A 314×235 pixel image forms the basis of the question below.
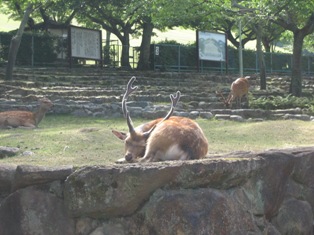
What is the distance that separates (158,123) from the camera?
6375mm

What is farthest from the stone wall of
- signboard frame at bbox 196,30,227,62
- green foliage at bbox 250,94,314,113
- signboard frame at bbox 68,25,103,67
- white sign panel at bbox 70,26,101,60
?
signboard frame at bbox 196,30,227,62

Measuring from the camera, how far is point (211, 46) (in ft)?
105

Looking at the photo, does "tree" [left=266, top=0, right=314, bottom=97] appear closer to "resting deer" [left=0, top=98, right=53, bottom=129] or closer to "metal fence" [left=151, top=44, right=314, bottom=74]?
"metal fence" [left=151, top=44, right=314, bottom=74]

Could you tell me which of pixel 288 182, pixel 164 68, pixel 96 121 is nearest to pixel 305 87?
pixel 164 68

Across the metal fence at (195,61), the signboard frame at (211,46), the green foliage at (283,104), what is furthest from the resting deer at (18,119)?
the metal fence at (195,61)

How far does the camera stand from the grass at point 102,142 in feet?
20.8

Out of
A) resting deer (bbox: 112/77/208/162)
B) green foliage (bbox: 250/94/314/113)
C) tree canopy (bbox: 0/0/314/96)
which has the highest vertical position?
tree canopy (bbox: 0/0/314/96)

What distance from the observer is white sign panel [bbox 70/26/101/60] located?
27.5 m

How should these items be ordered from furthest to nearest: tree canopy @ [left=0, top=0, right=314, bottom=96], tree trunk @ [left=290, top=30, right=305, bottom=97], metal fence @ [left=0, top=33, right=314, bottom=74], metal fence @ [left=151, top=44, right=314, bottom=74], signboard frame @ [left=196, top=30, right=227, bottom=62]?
metal fence @ [left=151, top=44, right=314, bottom=74] < signboard frame @ [left=196, top=30, right=227, bottom=62] < metal fence @ [left=0, top=33, right=314, bottom=74] < tree trunk @ [left=290, top=30, right=305, bottom=97] < tree canopy @ [left=0, top=0, right=314, bottom=96]

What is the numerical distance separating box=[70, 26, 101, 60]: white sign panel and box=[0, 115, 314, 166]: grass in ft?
47.8

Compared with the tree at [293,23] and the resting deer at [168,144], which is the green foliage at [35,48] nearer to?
the tree at [293,23]

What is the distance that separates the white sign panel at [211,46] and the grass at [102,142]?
61.4 feet

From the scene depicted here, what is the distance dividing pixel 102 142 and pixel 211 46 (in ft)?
79.4

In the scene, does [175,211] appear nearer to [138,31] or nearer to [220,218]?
[220,218]
